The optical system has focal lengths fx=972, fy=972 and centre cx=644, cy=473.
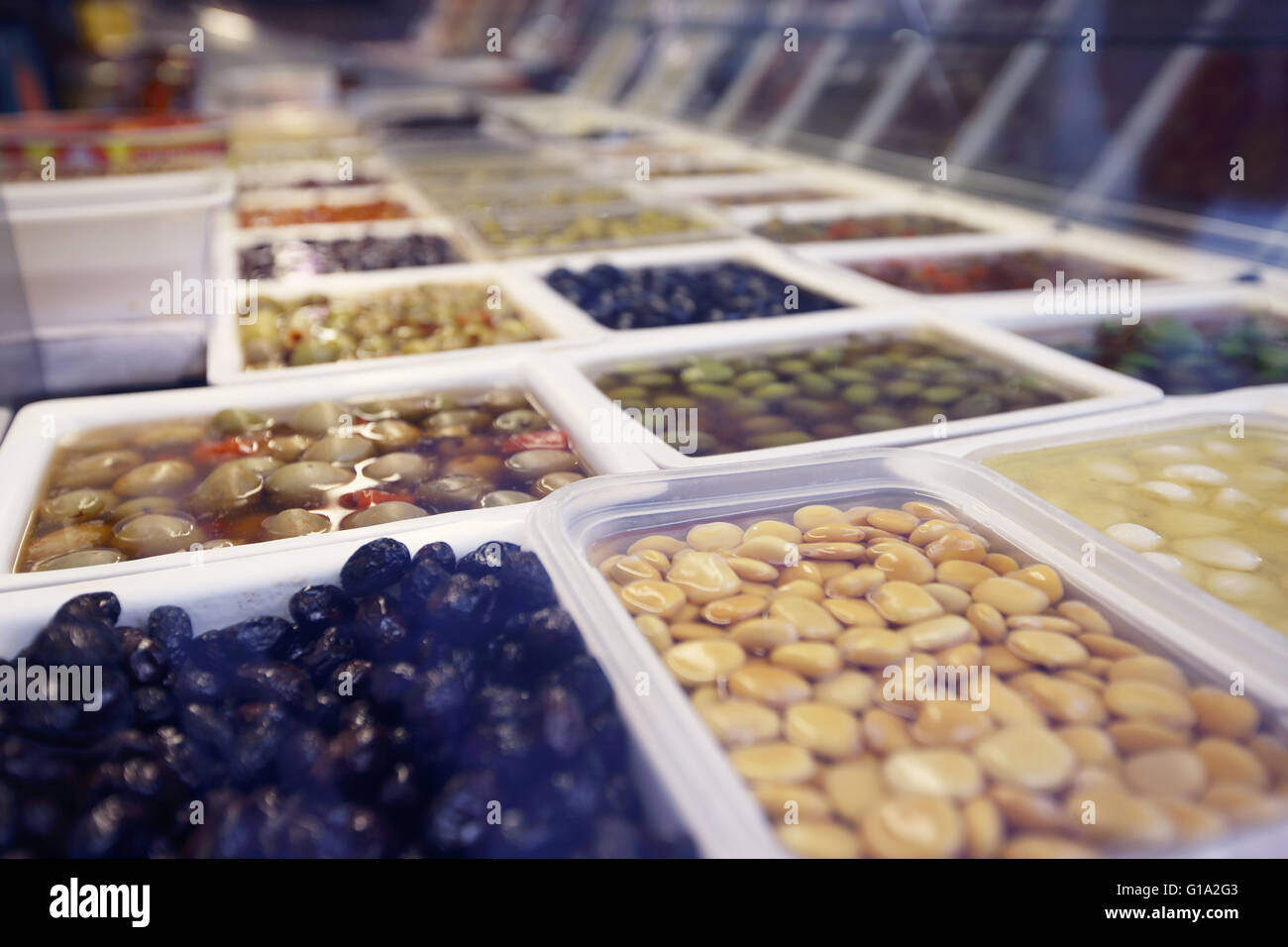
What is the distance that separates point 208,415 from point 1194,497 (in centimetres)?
155

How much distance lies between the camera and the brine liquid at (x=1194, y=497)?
1151 millimetres

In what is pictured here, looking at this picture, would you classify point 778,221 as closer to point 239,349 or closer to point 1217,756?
point 239,349

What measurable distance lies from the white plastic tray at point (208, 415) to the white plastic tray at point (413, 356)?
33 millimetres

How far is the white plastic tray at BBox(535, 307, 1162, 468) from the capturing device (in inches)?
57.9

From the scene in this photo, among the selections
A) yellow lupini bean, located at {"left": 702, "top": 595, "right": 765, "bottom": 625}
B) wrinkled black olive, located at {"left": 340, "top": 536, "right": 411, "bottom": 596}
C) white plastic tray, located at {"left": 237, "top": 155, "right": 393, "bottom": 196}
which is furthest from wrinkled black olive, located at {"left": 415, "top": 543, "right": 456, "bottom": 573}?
white plastic tray, located at {"left": 237, "top": 155, "right": 393, "bottom": 196}

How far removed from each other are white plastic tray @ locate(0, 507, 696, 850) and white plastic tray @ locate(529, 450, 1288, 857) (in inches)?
2.0

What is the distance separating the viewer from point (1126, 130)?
2.92 meters

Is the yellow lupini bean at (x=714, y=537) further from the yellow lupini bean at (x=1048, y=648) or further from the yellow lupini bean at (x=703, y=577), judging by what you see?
the yellow lupini bean at (x=1048, y=648)

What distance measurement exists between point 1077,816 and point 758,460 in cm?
68

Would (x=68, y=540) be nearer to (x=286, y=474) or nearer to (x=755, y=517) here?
(x=286, y=474)

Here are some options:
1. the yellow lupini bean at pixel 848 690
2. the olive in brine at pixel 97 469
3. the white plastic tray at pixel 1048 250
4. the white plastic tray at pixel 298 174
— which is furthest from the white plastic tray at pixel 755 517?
the white plastic tray at pixel 298 174

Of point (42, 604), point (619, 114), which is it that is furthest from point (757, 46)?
point (42, 604)

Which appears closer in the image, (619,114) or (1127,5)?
(1127,5)
